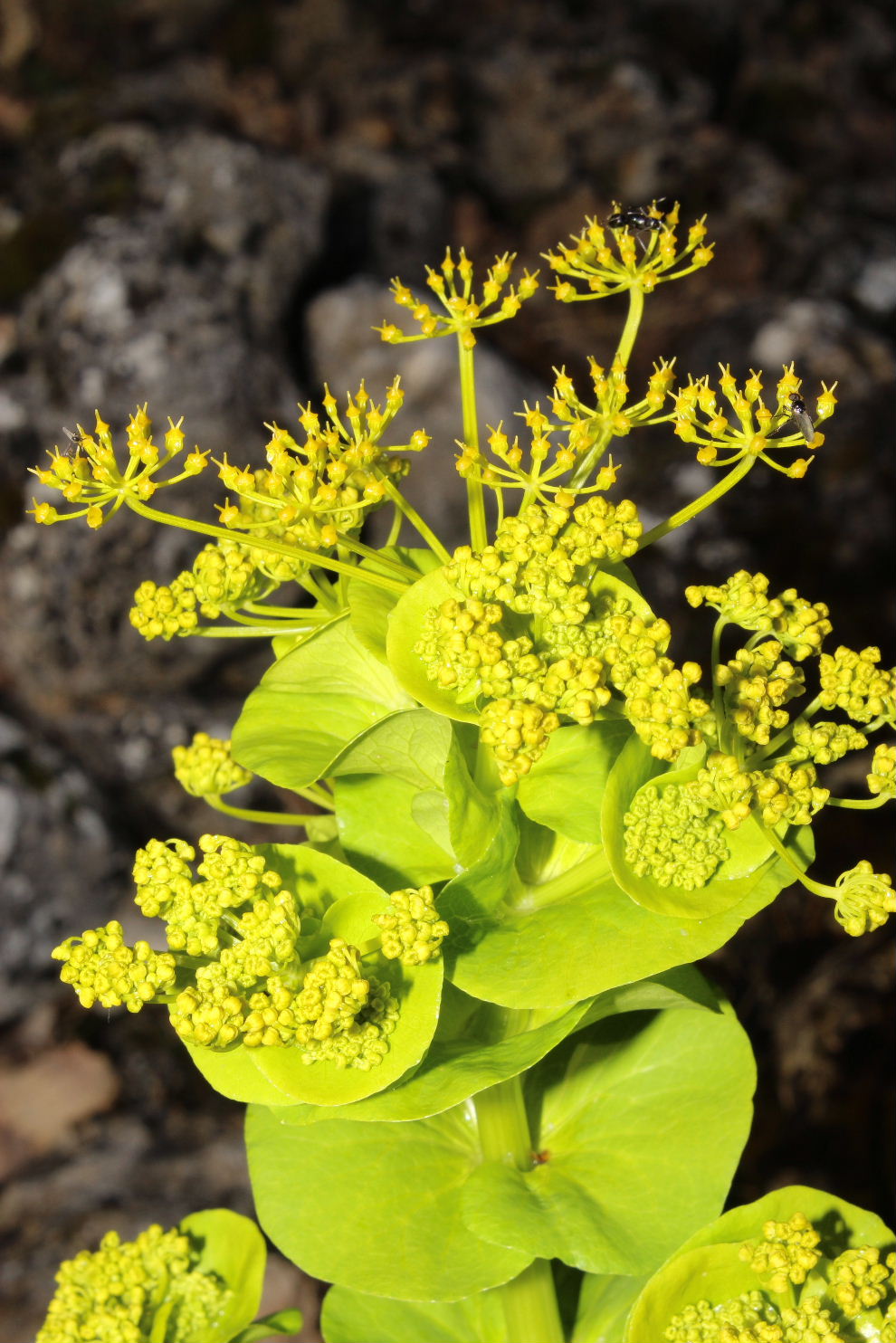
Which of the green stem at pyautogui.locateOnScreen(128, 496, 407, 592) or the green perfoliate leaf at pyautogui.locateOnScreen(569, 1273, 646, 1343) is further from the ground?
the green stem at pyautogui.locateOnScreen(128, 496, 407, 592)

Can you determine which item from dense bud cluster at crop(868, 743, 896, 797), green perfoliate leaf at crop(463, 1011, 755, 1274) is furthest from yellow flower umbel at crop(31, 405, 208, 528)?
green perfoliate leaf at crop(463, 1011, 755, 1274)

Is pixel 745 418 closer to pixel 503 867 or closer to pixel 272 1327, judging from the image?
pixel 503 867

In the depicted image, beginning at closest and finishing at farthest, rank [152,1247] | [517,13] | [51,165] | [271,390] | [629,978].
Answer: [629,978], [152,1247], [271,390], [51,165], [517,13]

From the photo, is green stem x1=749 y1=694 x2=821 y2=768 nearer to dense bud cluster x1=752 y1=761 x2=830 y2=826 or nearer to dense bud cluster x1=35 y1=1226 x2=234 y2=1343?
dense bud cluster x1=752 y1=761 x2=830 y2=826

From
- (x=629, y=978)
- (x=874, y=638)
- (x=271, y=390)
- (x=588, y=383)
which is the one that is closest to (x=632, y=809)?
(x=629, y=978)

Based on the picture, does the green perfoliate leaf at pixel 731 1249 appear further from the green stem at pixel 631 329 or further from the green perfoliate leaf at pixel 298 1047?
the green stem at pixel 631 329

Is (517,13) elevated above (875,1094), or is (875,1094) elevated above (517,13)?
(517,13)

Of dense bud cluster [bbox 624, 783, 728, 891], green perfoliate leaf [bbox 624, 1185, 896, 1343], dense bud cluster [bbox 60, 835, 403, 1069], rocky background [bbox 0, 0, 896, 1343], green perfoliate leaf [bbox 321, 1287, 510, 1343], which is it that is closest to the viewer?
dense bud cluster [bbox 60, 835, 403, 1069]

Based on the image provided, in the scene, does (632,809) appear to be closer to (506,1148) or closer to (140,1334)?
(506,1148)
